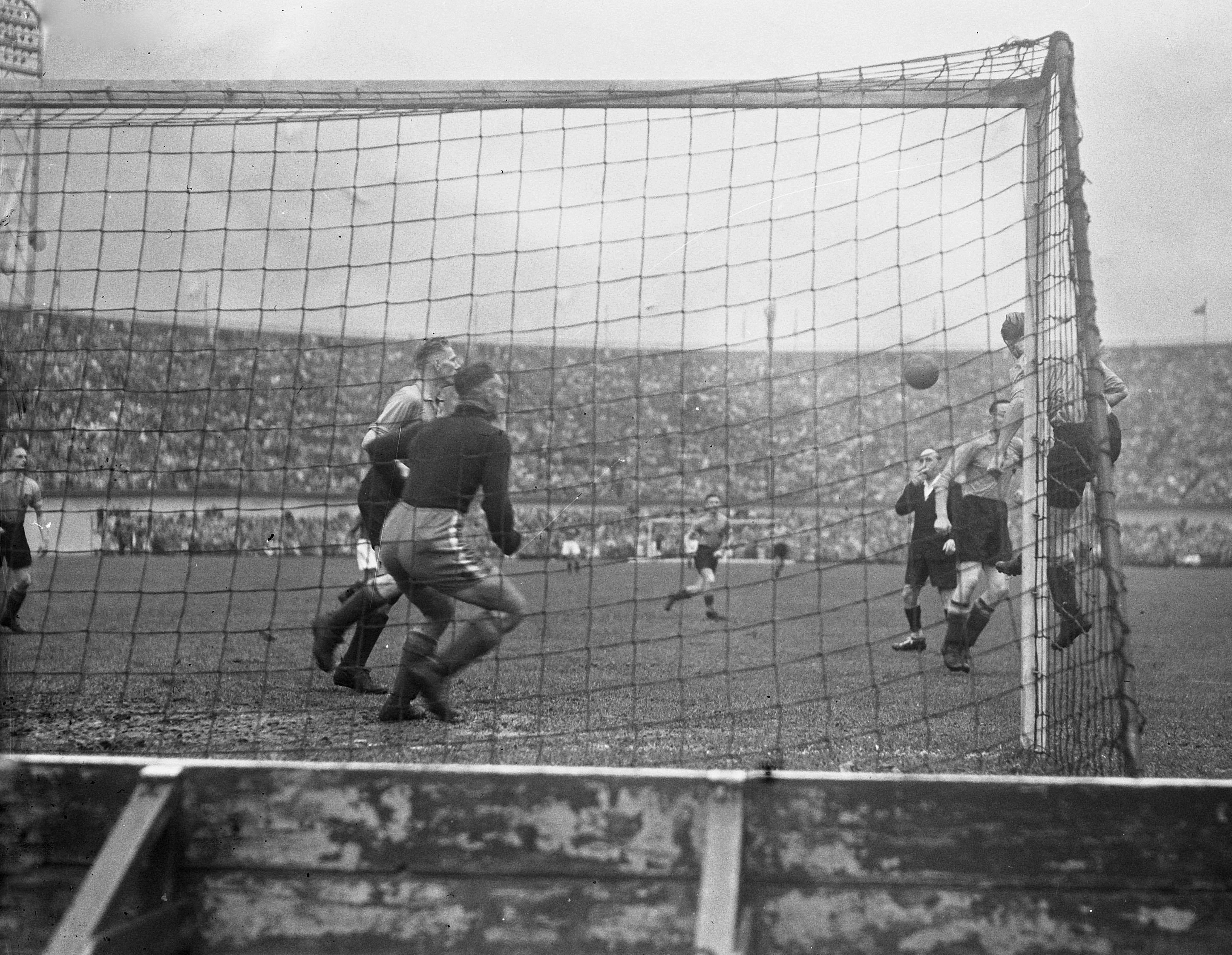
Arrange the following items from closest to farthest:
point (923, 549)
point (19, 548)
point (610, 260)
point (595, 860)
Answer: point (595, 860) → point (610, 260) → point (923, 549) → point (19, 548)

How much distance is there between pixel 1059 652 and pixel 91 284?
4766 millimetres

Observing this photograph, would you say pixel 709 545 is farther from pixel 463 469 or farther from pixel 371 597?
pixel 463 469

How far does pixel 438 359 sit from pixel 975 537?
4.24 meters

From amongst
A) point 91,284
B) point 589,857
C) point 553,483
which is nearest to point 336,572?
point 553,483

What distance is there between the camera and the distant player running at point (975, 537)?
7969 mm

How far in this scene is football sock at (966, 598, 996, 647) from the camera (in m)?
8.12

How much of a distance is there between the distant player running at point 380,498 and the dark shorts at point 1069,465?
Result: 2871 mm

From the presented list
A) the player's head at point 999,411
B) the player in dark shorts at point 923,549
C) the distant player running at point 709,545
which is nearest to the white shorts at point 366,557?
the distant player running at point 709,545

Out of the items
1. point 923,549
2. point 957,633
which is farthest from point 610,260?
point 923,549

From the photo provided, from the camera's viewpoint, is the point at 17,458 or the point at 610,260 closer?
the point at 610,260

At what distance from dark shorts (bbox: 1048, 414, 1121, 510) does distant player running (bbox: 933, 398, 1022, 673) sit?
254 centimetres

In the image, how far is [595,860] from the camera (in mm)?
1971

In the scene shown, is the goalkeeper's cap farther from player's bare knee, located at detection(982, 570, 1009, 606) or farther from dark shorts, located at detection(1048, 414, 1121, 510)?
player's bare knee, located at detection(982, 570, 1009, 606)

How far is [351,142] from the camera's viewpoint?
17.5 feet
